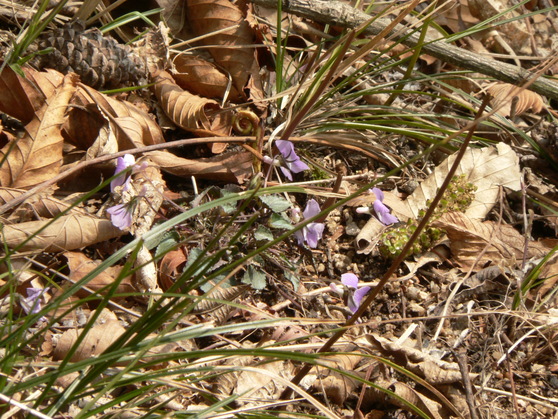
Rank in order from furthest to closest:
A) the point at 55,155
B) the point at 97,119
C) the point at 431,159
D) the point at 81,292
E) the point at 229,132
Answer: the point at 431,159, the point at 229,132, the point at 97,119, the point at 55,155, the point at 81,292

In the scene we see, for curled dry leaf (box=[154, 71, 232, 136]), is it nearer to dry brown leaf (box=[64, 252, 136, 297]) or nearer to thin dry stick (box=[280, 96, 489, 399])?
dry brown leaf (box=[64, 252, 136, 297])

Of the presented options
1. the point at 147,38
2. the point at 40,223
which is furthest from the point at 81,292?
the point at 147,38

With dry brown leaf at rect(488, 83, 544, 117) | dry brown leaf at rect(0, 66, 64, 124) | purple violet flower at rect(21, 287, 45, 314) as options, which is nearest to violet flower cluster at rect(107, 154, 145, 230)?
purple violet flower at rect(21, 287, 45, 314)

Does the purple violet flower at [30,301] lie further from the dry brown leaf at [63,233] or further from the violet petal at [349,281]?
the violet petal at [349,281]

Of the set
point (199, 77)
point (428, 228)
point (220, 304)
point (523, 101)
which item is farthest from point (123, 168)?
point (523, 101)

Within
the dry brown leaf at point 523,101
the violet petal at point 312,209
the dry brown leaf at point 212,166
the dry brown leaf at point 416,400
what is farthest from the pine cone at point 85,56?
the dry brown leaf at point 523,101

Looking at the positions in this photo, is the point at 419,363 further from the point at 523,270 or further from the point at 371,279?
the point at 523,270
